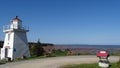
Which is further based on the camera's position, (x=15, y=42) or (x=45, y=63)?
(x=15, y=42)

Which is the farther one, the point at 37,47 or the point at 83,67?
the point at 37,47

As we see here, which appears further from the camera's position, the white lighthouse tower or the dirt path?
the white lighthouse tower

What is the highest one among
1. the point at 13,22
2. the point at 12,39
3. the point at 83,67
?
the point at 13,22

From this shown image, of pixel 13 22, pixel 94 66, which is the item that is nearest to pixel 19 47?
pixel 13 22

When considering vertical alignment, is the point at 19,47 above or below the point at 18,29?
below

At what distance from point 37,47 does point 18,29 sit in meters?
3.84

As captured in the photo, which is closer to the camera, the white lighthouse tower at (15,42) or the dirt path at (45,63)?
the dirt path at (45,63)

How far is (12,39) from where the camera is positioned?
37156 mm

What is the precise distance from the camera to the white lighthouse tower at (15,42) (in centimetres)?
3678

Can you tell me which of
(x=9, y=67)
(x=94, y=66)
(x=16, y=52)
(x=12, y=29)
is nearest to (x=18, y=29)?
(x=12, y=29)

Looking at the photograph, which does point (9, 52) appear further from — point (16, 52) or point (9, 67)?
point (9, 67)

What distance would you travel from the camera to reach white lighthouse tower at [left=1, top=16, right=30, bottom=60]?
3678cm

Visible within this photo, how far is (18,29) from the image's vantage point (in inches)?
1469

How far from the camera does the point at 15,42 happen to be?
122 feet
